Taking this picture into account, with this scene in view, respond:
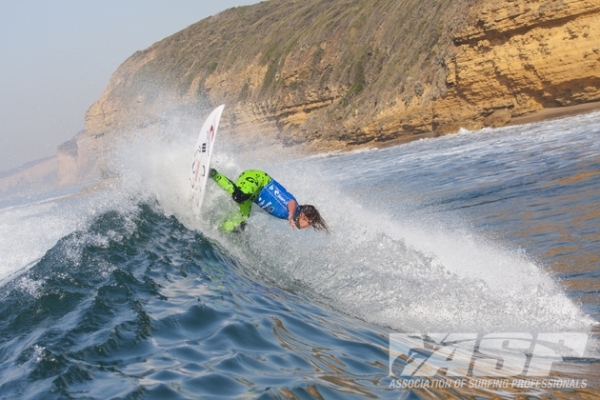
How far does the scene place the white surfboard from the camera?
9102mm

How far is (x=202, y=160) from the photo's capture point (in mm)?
9344

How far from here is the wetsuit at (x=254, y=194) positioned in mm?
8797

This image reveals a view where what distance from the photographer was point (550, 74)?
27516 millimetres

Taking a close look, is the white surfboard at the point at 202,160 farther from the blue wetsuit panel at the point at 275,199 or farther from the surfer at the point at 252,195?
the blue wetsuit panel at the point at 275,199

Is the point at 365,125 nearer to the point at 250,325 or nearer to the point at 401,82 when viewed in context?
the point at 401,82

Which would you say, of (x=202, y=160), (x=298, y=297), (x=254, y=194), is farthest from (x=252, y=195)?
(x=298, y=297)

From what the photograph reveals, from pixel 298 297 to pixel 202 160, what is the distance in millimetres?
3412

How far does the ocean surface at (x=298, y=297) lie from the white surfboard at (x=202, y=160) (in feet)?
0.94

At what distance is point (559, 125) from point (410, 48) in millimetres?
17925
